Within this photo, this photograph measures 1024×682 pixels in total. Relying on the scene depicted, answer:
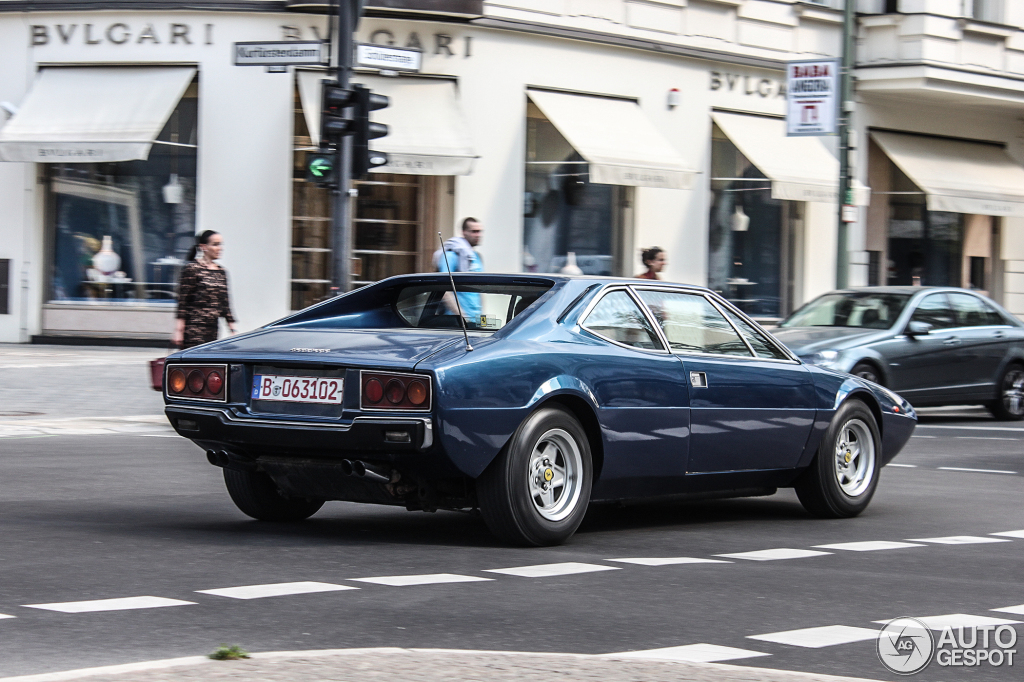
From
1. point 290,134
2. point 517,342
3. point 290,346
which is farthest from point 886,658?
point 290,134

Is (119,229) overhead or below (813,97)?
below

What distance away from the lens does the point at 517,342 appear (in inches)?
287

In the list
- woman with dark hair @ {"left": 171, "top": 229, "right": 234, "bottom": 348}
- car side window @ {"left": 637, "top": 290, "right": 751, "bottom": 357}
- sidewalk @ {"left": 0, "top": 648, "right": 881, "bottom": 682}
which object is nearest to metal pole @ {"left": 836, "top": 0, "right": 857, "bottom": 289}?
woman with dark hair @ {"left": 171, "top": 229, "right": 234, "bottom": 348}

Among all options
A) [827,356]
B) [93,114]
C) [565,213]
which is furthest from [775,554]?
[565,213]

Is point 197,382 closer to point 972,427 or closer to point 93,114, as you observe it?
point 972,427

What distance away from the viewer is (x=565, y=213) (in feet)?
81.3

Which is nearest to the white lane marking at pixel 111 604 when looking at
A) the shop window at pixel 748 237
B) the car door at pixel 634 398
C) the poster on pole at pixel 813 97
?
the car door at pixel 634 398

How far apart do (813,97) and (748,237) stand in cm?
613

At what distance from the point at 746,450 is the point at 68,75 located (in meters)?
16.5

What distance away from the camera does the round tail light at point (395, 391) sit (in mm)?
6844

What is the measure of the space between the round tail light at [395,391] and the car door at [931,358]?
10.2 meters

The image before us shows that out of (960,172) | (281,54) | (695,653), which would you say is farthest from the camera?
(960,172)

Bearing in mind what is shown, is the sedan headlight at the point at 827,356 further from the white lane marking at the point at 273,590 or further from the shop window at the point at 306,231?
the white lane marking at the point at 273,590

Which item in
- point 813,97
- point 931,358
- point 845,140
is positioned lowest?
point 931,358
